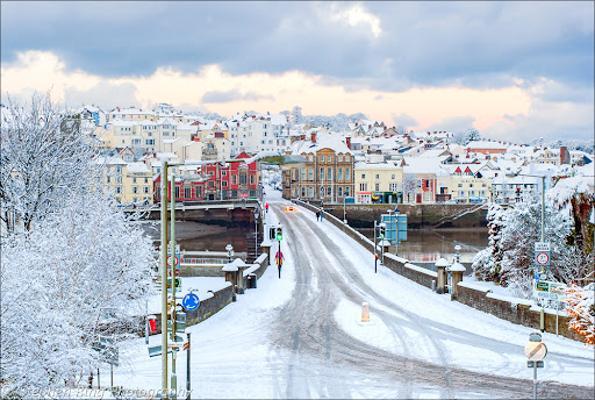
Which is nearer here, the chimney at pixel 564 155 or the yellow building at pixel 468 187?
the yellow building at pixel 468 187

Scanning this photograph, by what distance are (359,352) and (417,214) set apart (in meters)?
105

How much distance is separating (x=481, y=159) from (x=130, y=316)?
153 meters

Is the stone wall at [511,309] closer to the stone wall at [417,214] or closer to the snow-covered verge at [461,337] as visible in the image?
the snow-covered verge at [461,337]

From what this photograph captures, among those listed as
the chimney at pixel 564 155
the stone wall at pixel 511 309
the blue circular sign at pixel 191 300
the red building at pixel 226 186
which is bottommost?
the stone wall at pixel 511 309

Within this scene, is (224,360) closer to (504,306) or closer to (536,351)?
(536,351)

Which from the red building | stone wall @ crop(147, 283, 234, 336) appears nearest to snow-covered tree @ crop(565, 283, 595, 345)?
stone wall @ crop(147, 283, 234, 336)

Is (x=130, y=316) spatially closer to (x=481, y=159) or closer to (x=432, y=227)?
(x=432, y=227)

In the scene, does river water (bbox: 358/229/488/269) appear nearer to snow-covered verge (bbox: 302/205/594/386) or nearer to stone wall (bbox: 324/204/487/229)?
stone wall (bbox: 324/204/487/229)

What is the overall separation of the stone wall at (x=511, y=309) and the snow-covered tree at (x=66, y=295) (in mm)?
12915

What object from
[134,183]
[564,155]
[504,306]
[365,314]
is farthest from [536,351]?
[564,155]

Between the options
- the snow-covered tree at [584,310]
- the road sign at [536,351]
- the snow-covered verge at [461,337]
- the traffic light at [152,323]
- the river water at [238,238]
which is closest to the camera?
the road sign at [536,351]

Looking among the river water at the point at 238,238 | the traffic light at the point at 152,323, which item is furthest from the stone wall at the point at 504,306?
the river water at the point at 238,238

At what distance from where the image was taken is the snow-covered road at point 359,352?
64.3 ft

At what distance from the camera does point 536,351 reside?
57.0ft
